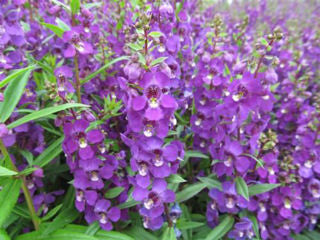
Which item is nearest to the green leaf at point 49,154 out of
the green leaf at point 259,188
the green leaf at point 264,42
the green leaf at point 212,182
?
the green leaf at point 212,182

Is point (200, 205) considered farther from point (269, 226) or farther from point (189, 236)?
point (269, 226)

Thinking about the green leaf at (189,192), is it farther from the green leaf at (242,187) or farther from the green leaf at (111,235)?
the green leaf at (111,235)

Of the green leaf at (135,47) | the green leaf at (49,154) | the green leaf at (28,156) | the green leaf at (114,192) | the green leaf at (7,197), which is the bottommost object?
the green leaf at (114,192)

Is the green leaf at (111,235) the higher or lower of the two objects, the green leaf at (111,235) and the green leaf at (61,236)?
the lower

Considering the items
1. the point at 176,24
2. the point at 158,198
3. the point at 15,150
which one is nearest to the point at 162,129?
the point at 158,198

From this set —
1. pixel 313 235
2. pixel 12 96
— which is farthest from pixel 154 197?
pixel 313 235

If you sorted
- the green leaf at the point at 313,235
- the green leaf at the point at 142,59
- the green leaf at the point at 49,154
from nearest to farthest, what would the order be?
1. the green leaf at the point at 142,59
2. the green leaf at the point at 49,154
3. the green leaf at the point at 313,235

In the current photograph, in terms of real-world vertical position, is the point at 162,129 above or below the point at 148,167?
above
